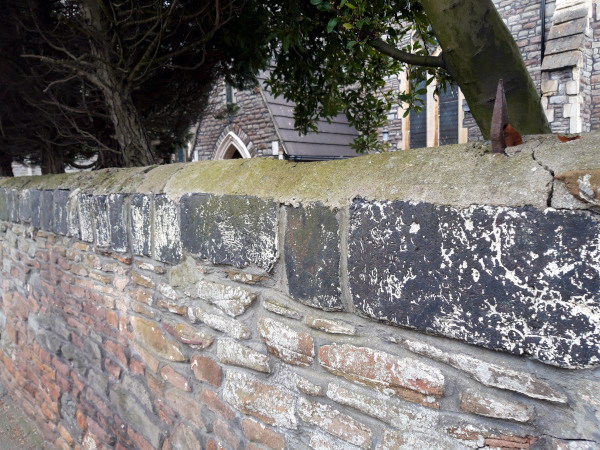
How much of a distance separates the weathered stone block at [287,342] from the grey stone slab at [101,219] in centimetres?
127

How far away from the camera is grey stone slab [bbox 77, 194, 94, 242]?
8.16 ft

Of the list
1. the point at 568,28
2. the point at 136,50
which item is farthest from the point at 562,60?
the point at 136,50

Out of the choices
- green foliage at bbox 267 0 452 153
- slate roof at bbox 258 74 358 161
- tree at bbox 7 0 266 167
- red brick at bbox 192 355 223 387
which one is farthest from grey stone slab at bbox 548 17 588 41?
red brick at bbox 192 355 223 387

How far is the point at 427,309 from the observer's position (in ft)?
3.43

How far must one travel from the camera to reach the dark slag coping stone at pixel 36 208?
3.16 m

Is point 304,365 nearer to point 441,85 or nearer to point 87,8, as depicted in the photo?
point 441,85

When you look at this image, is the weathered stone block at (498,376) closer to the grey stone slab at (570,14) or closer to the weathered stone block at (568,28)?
the weathered stone block at (568,28)

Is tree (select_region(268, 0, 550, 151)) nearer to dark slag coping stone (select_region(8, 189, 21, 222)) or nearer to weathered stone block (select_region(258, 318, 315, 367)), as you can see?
weathered stone block (select_region(258, 318, 315, 367))

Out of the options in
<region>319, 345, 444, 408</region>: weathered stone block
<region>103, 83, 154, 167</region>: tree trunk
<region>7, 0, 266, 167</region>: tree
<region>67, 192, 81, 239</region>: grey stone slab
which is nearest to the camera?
<region>319, 345, 444, 408</region>: weathered stone block

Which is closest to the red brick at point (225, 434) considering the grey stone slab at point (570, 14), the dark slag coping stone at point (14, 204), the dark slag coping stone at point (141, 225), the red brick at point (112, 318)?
the dark slag coping stone at point (141, 225)

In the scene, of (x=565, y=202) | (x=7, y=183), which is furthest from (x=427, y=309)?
(x=7, y=183)

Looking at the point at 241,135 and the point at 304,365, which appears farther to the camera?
the point at 241,135

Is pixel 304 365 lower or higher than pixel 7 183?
lower

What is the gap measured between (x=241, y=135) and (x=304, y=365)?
34.0 ft
